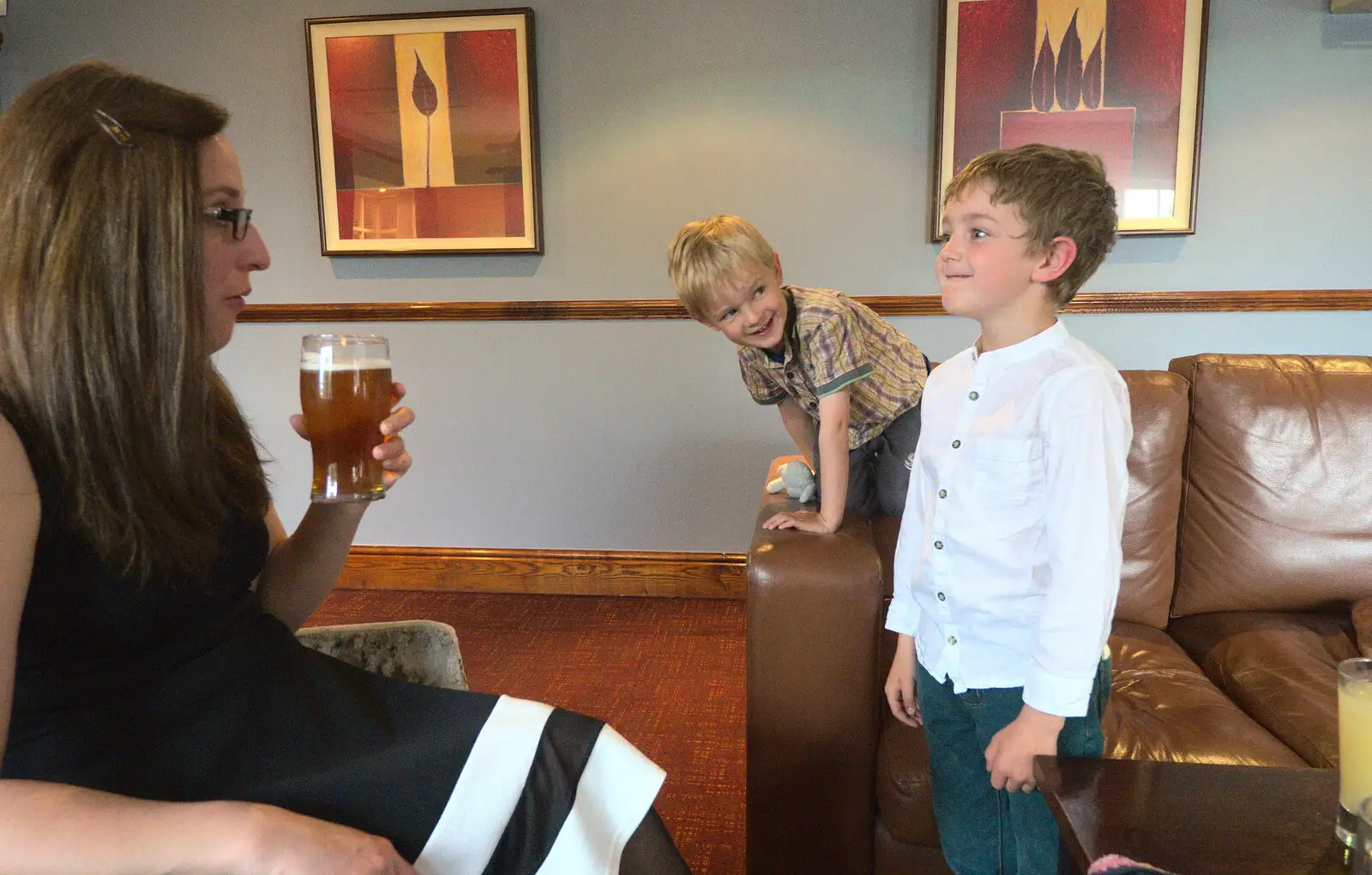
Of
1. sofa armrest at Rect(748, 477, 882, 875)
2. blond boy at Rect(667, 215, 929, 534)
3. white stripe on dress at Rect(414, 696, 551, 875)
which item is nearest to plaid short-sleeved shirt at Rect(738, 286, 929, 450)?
blond boy at Rect(667, 215, 929, 534)

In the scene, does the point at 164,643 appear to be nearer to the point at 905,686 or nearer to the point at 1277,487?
the point at 905,686

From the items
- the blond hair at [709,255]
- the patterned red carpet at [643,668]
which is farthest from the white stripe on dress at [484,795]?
the blond hair at [709,255]

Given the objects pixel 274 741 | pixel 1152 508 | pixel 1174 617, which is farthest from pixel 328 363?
pixel 1174 617

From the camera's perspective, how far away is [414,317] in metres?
3.09

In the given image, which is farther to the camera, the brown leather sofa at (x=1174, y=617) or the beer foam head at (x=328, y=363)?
the brown leather sofa at (x=1174, y=617)

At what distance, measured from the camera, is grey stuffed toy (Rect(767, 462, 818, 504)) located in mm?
1841

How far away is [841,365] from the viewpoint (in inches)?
69.7

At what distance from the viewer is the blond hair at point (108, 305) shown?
29.0 inches

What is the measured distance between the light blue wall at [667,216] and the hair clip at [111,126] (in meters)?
Result: 2.24

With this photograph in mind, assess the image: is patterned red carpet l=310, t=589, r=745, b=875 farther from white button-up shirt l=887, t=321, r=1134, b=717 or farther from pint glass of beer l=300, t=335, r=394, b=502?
pint glass of beer l=300, t=335, r=394, b=502

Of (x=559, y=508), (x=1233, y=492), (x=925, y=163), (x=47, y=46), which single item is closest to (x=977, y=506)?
(x=1233, y=492)

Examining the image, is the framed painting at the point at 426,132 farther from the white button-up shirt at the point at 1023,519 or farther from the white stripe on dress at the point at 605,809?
the white stripe on dress at the point at 605,809

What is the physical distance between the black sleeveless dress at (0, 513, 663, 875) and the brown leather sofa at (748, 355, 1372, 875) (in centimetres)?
61

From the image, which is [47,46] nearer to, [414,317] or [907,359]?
[414,317]
